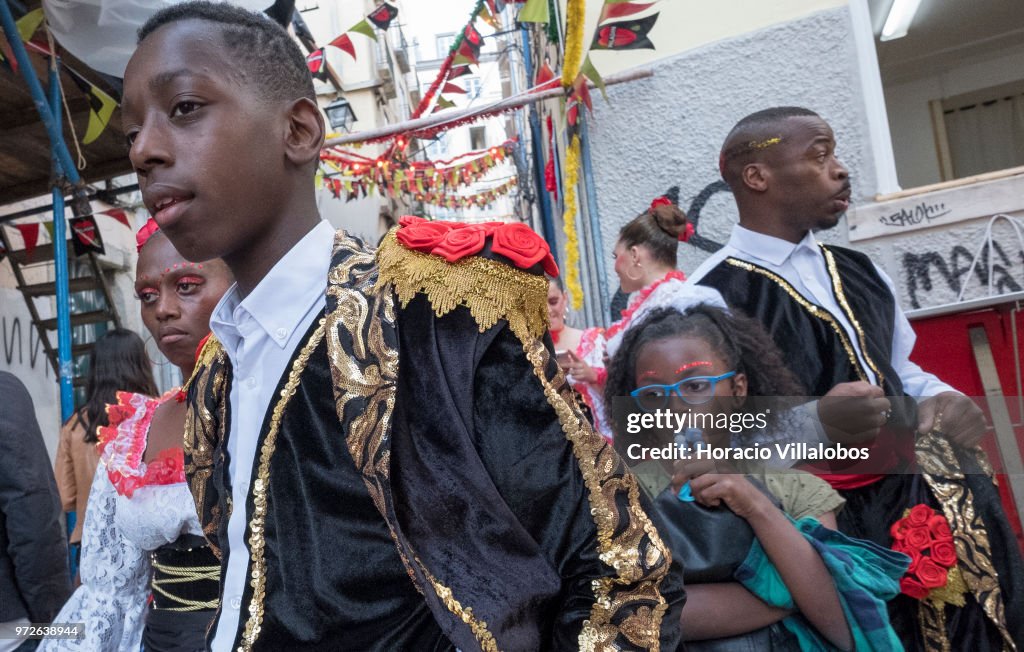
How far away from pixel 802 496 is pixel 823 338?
770mm

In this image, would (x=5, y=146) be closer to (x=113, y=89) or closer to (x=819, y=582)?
(x=113, y=89)

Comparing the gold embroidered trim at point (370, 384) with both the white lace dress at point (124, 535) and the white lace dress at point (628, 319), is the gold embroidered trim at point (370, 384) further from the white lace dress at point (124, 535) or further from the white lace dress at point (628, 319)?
the white lace dress at point (124, 535)

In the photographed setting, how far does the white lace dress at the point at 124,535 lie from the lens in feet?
7.86

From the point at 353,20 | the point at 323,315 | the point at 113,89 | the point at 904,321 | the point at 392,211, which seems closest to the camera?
the point at 323,315

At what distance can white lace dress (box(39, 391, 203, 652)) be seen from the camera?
7.86 feet

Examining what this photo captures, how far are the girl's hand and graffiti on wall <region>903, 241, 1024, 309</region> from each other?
2.97m

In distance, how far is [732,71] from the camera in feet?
16.7

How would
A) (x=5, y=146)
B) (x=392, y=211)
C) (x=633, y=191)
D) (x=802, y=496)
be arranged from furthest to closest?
(x=392, y=211) < (x=5, y=146) < (x=633, y=191) < (x=802, y=496)

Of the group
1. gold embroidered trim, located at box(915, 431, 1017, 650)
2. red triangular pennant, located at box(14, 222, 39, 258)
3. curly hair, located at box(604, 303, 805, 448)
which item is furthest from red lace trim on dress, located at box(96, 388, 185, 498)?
red triangular pennant, located at box(14, 222, 39, 258)

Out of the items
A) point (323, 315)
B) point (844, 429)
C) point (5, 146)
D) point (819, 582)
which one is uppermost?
point (5, 146)

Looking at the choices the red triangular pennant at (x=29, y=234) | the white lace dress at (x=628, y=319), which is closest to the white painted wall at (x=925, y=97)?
the white lace dress at (x=628, y=319)

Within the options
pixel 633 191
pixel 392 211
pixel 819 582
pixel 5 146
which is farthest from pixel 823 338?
pixel 392 211

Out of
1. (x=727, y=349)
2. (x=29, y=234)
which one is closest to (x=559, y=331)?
(x=727, y=349)

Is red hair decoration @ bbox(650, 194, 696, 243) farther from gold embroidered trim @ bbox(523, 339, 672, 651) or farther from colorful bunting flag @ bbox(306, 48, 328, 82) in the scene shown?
colorful bunting flag @ bbox(306, 48, 328, 82)
